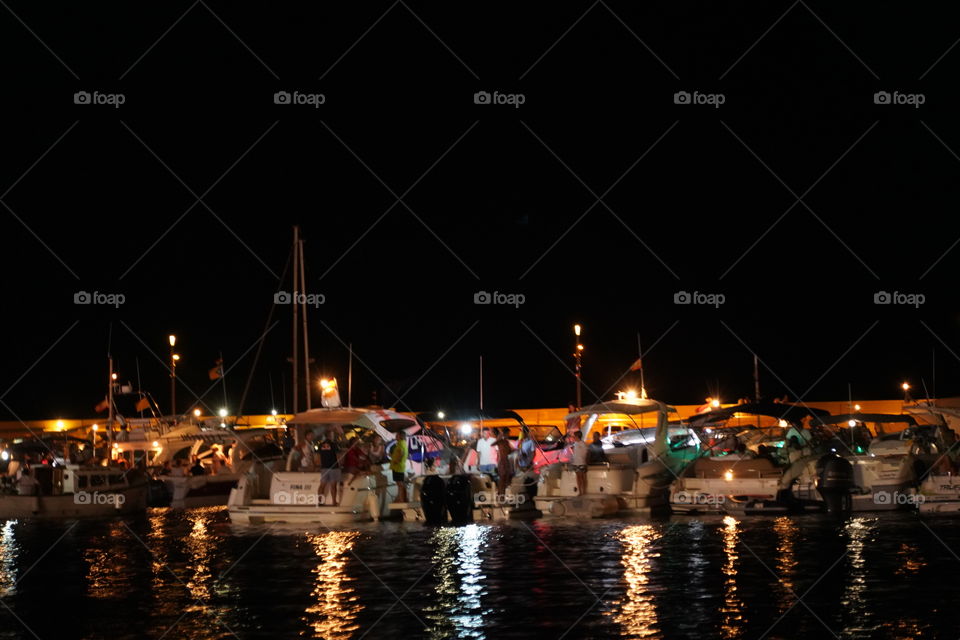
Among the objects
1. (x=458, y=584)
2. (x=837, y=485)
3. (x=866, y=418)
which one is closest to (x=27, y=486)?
(x=458, y=584)

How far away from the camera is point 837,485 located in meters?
24.0

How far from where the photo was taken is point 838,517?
2339cm

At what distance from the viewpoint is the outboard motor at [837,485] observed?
23938 millimetres

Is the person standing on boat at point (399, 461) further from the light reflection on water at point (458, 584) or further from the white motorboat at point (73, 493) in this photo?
the white motorboat at point (73, 493)

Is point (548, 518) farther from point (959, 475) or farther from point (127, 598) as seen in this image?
point (127, 598)

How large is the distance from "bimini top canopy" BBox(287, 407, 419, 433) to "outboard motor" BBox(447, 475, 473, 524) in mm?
3944

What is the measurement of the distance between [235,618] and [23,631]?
7.18ft

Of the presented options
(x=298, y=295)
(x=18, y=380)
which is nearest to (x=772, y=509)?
(x=298, y=295)

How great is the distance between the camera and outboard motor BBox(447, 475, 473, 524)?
24.1m

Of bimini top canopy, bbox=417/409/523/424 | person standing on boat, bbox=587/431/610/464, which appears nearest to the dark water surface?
person standing on boat, bbox=587/431/610/464

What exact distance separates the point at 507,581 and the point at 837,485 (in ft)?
35.8

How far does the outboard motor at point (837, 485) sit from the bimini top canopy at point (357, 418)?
10.4m

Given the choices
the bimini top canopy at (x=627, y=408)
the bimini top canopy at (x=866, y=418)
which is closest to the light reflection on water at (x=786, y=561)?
the bimini top canopy at (x=627, y=408)

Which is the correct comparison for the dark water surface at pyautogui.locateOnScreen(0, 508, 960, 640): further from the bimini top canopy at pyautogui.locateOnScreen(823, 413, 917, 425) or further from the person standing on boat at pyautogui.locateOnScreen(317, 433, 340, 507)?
the bimini top canopy at pyautogui.locateOnScreen(823, 413, 917, 425)
